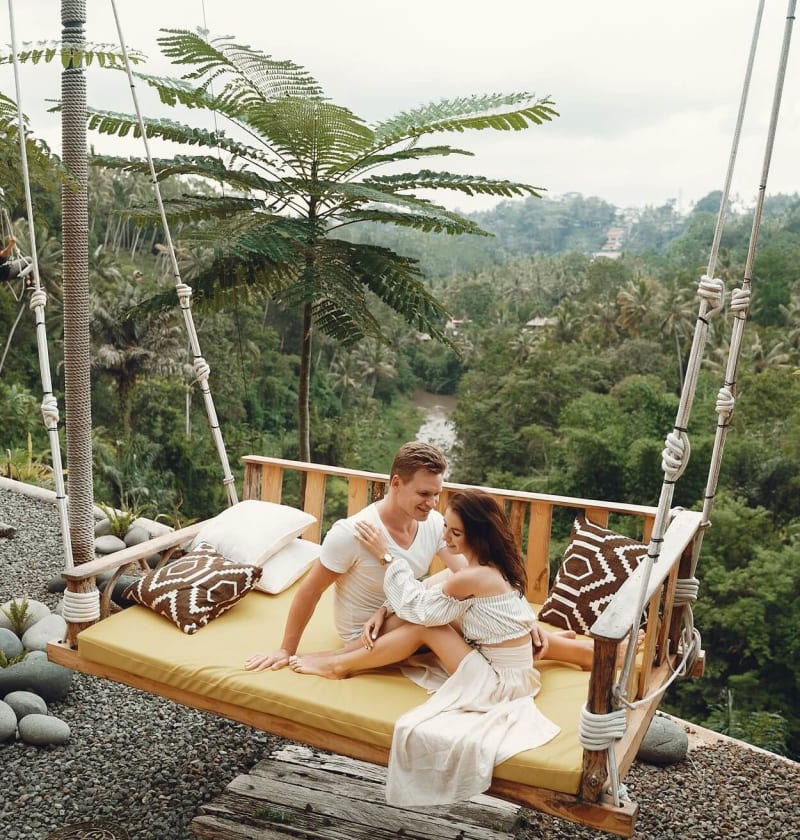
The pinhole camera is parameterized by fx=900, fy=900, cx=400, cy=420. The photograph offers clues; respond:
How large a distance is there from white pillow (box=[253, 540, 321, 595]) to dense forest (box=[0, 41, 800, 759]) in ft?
5.63

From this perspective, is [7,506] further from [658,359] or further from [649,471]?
[658,359]

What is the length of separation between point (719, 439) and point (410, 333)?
32056 mm

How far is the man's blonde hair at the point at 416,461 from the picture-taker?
7.83 feet

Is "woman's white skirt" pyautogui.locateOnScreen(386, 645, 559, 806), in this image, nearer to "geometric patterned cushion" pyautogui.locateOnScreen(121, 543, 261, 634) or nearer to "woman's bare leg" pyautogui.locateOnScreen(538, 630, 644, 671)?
"woman's bare leg" pyautogui.locateOnScreen(538, 630, 644, 671)

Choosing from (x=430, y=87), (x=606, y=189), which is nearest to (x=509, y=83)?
(x=430, y=87)

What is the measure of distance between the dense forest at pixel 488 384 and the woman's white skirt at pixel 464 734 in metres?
2.73

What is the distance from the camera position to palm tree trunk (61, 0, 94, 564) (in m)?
A: 3.00

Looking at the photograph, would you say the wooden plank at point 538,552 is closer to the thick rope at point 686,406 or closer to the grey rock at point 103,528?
the thick rope at point 686,406

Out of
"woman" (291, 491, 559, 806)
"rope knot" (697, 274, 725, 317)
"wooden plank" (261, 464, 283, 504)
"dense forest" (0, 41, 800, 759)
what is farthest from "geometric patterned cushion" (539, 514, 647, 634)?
"dense forest" (0, 41, 800, 759)

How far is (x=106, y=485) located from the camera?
60.3ft

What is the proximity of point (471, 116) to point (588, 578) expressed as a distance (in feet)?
8.57

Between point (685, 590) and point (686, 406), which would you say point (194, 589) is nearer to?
point (685, 590)

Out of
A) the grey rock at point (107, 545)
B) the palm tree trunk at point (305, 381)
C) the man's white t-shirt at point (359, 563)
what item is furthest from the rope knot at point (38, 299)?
the grey rock at point (107, 545)

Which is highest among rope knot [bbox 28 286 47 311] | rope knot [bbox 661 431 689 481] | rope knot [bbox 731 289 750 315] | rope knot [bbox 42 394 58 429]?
rope knot [bbox 731 289 750 315]
